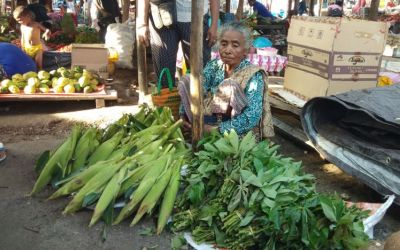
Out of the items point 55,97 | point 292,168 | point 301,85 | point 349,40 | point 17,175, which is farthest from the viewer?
point 55,97

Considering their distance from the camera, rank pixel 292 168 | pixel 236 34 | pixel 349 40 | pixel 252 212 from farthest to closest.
Answer: pixel 349 40 → pixel 236 34 → pixel 292 168 → pixel 252 212

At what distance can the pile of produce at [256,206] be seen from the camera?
211 centimetres

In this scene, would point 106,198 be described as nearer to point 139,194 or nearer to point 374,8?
point 139,194

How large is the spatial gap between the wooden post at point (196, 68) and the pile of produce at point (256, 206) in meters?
0.25

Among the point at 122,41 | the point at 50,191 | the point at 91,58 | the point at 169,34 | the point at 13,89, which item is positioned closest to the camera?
the point at 50,191

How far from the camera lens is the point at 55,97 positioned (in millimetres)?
5109

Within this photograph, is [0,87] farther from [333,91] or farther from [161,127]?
[333,91]

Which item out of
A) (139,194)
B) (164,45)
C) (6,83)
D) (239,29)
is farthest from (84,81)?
(139,194)

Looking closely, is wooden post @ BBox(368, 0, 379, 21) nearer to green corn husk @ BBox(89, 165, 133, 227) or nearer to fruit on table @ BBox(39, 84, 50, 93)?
fruit on table @ BBox(39, 84, 50, 93)

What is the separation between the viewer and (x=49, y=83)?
538 cm

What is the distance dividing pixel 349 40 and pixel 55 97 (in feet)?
11.4

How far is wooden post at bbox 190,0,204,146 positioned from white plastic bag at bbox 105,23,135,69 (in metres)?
4.61

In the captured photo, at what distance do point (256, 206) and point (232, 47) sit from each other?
1357 millimetres

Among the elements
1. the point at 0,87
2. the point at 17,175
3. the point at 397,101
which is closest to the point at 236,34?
the point at 397,101
